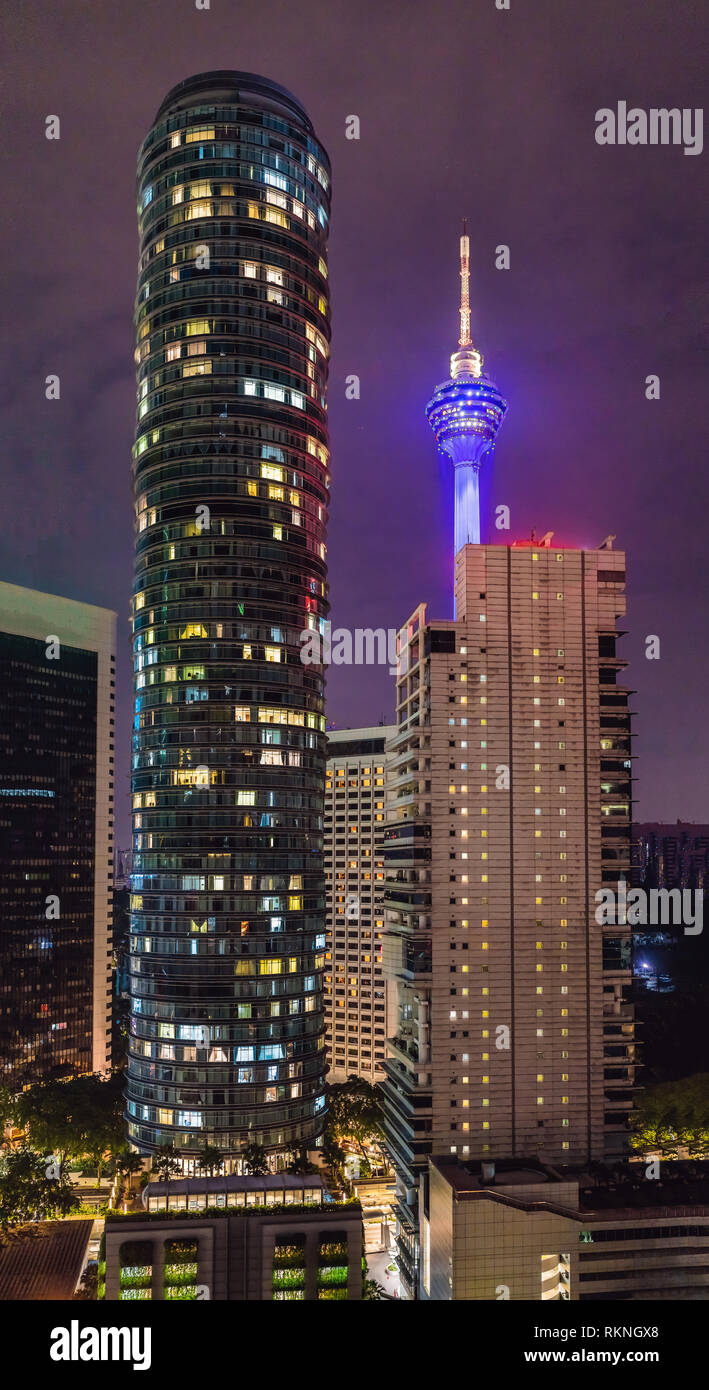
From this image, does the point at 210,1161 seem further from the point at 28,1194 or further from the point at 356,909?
the point at 356,909

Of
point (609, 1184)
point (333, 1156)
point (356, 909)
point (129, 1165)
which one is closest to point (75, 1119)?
point (129, 1165)

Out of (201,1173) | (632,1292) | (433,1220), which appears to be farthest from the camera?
(201,1173)

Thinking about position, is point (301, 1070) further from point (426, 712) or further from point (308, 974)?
point (426, 712)

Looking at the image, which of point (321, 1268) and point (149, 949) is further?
point (149, 949)

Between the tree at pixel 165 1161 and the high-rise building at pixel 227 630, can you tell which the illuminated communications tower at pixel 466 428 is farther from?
the tree at pixel 165 1161

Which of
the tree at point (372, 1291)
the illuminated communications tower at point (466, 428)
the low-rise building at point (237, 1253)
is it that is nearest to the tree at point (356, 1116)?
the tree at point (372, 1291)
